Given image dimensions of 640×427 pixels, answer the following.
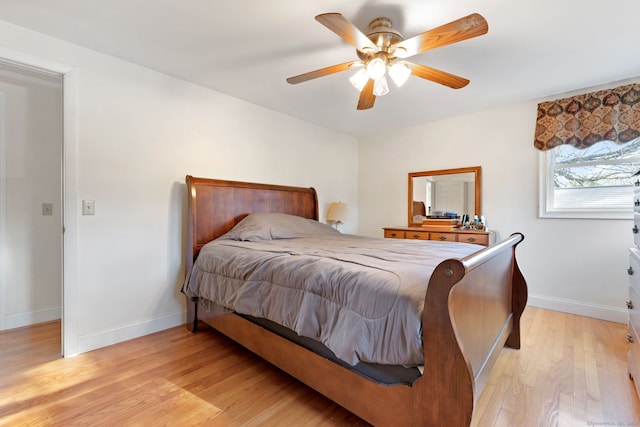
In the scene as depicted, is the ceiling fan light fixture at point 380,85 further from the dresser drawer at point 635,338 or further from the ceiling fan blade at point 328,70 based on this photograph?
the dresser drawer at point 635,338

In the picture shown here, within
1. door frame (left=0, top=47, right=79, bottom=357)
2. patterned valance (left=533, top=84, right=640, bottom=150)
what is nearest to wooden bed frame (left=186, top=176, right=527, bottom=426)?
door frame (left=0, top=47, right=79, bottom=357)

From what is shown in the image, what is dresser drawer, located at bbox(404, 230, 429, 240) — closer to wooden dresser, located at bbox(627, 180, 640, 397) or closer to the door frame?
wooden dresser, located at bbox(627, 180, 640, 397)

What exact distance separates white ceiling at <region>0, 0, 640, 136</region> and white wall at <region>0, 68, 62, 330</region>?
3.29ft

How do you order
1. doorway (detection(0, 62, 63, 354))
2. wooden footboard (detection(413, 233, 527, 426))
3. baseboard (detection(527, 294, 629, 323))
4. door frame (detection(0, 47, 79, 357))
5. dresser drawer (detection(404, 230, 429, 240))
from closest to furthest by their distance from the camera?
1. wooden footboard (detection(413, 233, 527, 426))
2. door frame (detection(0, 47, 79, 357))
3. doorway (detection(0, 62, 63, 354))
4. baseboard (detection(527, 294, 629, 323))
5. dresser drawer (detection(404, 230, 429, 240))

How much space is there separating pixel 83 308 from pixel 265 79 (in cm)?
237

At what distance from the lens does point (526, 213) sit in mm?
3178

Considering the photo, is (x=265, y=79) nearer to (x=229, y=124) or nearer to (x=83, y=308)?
(x=229, y=124)

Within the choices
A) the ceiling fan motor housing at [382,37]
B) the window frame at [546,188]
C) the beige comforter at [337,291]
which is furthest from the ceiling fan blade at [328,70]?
the window frame at [546,188]

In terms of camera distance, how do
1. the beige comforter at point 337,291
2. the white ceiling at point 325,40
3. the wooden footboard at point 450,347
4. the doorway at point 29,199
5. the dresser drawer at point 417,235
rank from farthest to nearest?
the dresser drawer at point 417,235 < the doorway at point 29,199 < the white ceiling at point 325,40 < the beige comforter at point 337,291 < the wooden footboard at point 450,347

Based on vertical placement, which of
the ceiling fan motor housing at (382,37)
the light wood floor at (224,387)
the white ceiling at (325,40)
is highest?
the white ceiling at (325,40)

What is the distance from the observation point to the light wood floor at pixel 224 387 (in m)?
1.44

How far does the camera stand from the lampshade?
3.95 metres

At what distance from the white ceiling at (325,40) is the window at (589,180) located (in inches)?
25.5

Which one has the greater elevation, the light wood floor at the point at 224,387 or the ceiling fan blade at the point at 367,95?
the ceiling fan blade at the point at 367,95
